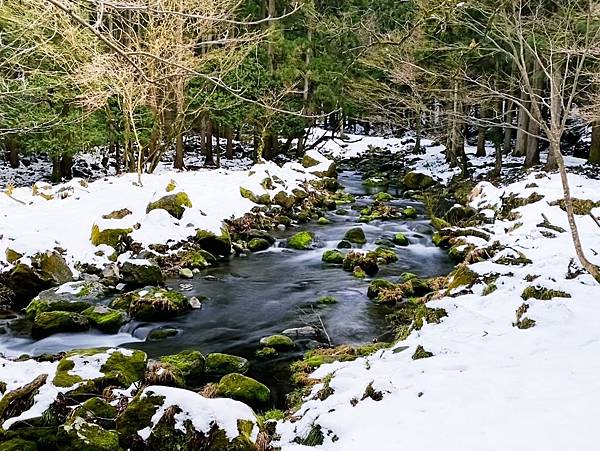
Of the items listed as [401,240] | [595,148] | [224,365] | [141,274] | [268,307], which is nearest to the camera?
[224,365]

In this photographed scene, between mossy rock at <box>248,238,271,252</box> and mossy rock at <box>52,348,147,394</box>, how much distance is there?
20.8 ft

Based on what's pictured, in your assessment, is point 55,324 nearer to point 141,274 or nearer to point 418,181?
point 141,274

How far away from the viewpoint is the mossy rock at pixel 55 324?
733cm

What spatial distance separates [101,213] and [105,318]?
443cm

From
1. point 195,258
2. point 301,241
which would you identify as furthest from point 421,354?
point 301,241

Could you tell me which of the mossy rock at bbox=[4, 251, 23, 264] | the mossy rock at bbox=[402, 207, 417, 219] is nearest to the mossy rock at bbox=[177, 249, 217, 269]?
the mossy rock at bbox=[4, 251, 23, 264]

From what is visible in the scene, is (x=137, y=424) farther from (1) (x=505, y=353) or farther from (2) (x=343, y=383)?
(1) (x=505, y=353)

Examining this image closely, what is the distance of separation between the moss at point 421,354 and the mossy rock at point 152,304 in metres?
4.31

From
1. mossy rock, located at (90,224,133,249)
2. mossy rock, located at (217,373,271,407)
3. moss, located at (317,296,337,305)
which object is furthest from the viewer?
mossy rock, located at (90,224,133,249)


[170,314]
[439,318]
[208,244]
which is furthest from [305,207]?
[439,318]

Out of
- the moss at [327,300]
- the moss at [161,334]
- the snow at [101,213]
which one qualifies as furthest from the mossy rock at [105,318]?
the moss at [327,300]

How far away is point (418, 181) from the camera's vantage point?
22.0 m

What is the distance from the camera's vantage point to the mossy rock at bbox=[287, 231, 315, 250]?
12.3 meters

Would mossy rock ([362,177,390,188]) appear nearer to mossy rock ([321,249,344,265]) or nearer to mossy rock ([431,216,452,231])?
mossy rock ([431,216,452,231])
